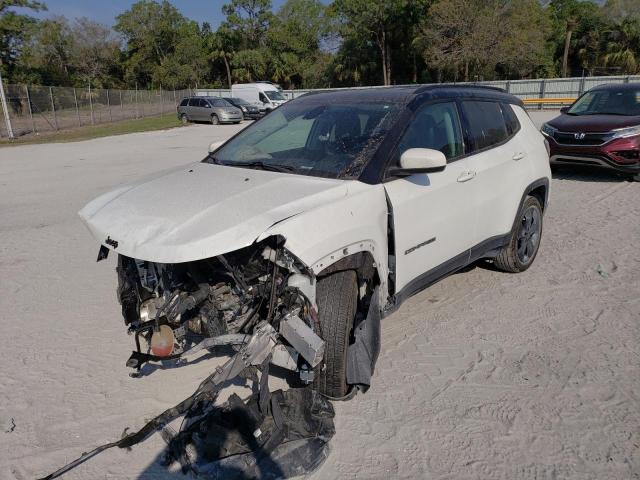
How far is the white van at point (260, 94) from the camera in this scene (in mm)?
34312

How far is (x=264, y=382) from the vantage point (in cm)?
285

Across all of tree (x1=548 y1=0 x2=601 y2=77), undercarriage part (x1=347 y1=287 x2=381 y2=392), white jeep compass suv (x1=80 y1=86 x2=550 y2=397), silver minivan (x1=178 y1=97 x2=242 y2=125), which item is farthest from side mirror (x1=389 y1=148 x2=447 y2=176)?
tree (x1=548 y1=0 x2=601 y2=77)

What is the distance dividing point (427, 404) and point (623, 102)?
895cm

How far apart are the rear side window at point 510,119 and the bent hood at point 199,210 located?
236 centimetres

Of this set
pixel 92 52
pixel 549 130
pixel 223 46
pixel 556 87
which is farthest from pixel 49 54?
pixel 549 130

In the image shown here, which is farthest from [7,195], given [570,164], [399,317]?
[570,164]

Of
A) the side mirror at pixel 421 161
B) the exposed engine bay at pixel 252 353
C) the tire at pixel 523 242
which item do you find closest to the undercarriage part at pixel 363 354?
the exposed engine bay at pixel 252 353

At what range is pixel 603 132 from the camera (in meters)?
8.95

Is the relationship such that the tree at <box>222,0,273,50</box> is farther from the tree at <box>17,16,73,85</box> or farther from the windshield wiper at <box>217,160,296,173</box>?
the windshield wiper at <box>217,160,296,173</box>

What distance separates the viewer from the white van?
113ft

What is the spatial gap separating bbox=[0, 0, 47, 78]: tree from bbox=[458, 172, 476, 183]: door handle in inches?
1715

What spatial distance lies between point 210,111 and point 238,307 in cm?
2823

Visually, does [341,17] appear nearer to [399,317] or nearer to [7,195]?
[7,195]

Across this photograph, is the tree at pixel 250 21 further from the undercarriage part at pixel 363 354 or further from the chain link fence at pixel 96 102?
the undercarriage part at pixel 363 354
